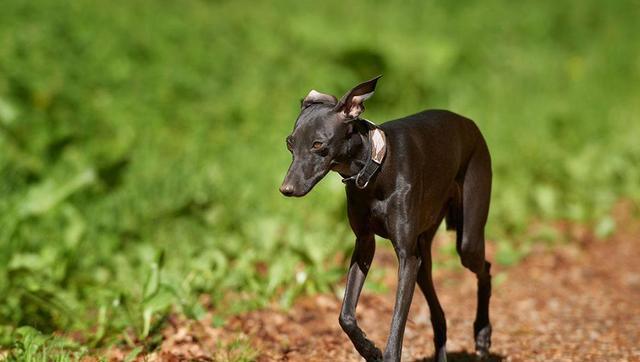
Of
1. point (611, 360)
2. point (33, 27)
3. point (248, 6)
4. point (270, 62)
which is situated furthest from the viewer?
point (248, 6)

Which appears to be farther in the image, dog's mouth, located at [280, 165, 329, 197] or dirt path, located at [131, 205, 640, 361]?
dirt path, located at [131, 205, 640, 361]

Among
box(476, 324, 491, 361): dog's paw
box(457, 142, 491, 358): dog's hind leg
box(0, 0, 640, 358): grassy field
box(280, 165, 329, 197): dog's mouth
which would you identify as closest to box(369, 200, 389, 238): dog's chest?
box(280, 165, 329, 197): dog's mouth

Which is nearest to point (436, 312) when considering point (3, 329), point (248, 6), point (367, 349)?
point (367, 349)

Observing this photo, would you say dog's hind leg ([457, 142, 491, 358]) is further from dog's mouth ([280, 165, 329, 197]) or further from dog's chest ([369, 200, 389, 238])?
dog's mouth ([280, 165, 329, 197])

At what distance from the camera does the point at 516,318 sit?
625 cm

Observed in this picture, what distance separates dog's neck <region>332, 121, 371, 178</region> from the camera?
3.69m

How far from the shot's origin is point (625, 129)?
10445mm

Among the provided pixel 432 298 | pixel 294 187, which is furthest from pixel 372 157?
pixel 432 298

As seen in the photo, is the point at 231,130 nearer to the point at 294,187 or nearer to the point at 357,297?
the point at 357,297

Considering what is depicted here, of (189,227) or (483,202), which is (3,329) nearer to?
(189,227)

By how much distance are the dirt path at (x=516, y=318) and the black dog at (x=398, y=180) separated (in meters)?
1.03

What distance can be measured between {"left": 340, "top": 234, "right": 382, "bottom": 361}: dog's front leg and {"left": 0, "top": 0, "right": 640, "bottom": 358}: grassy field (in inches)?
62.7

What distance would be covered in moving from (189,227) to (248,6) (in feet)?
24.4

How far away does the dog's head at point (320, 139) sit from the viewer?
3.53 m
